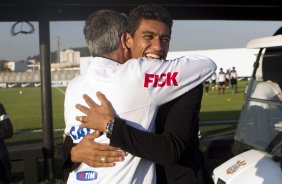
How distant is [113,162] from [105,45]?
50cm

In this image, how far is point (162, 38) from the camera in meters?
1.95

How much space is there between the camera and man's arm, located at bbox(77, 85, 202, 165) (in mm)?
1755

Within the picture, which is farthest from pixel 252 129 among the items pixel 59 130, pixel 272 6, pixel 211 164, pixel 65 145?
pixel 59 130

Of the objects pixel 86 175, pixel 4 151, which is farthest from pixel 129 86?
pixel 4 151

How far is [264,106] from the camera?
4.31m

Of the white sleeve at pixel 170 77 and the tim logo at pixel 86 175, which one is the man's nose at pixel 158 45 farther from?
the tim logo at pixel 86 175

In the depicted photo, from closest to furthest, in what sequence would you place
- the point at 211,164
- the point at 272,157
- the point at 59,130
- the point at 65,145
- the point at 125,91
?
the point at 125,91
the point at 65,145
the point at 272,157
the point at 211,164
the point at 59,130

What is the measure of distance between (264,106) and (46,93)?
178 inches

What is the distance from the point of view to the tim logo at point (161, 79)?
1.75 metres

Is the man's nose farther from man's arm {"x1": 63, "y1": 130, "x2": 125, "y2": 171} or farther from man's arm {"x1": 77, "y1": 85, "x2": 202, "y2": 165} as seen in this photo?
man's arm {"x1": 63, "y1": 130, "x2": 125, "y2": 171}

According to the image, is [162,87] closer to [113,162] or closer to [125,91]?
[125,91]

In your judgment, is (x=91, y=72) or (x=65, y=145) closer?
(x=91, y=72)

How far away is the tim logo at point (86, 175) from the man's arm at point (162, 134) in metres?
0.20

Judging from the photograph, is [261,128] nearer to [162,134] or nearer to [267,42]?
[267,42]
